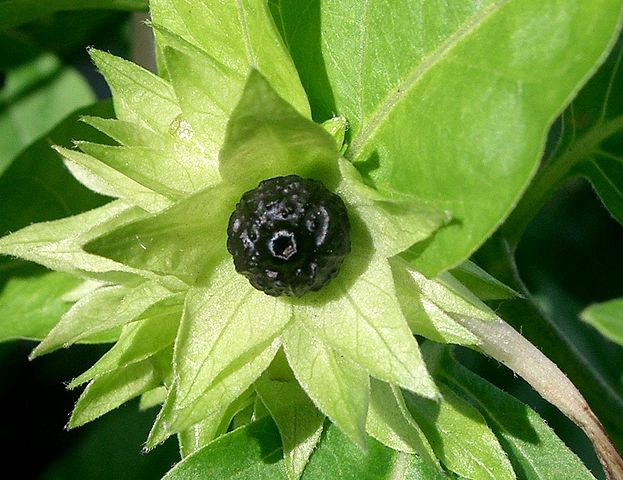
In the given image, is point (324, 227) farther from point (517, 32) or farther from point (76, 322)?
point (76, 322)

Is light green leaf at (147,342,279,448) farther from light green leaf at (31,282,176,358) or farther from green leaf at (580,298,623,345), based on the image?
green leaf at (580,298,623,345)

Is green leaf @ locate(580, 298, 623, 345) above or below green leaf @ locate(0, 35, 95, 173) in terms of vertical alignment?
below

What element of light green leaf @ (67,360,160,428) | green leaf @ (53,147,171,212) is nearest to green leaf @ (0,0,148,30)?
green leaf @ (53,147,171,212)

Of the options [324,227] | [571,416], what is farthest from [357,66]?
[571,416]

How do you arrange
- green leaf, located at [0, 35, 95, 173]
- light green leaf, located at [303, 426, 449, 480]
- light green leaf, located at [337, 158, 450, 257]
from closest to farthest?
light green leaf, located at [337, 158, 450, 257], light green leaf, located at [303, 426, 449, 480], green leaf, located at [0, 35, 95, 173]

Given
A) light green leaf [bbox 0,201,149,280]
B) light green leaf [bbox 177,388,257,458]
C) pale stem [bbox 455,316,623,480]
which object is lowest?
light green leaf [bbox 177,388,257,458]
